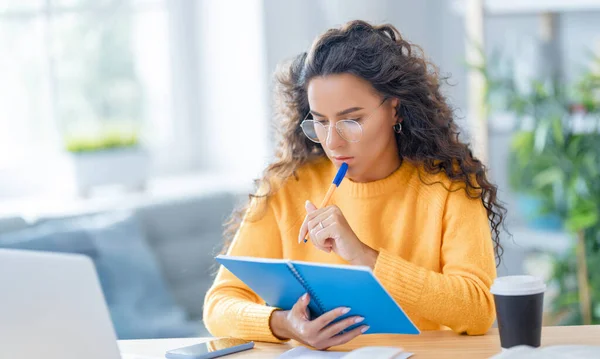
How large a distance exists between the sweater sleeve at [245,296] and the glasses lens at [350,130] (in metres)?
0.29

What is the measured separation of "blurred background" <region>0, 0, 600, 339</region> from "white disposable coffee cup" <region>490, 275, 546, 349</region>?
1.50 meters

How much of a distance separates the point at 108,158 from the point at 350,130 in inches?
76.1

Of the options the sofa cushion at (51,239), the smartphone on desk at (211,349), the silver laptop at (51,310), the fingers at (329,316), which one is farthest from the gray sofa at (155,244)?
the silver laptop at (51,310)

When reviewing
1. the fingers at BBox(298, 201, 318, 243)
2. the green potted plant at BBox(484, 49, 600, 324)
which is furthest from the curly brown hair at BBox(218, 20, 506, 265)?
the green potted plant at BBox(484, 49, 600, 324)

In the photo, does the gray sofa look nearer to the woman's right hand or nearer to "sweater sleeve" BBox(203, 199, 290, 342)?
"sweater sleeve" BBox(203, 199, 290, 342)

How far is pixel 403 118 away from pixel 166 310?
1.47 meters

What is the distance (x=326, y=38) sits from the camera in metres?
1.78

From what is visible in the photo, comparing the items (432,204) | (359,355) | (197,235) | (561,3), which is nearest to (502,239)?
(561,3)

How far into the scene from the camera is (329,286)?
140 cm

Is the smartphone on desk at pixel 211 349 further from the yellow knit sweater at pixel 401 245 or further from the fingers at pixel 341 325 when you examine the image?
the fingers at pixel 341 325

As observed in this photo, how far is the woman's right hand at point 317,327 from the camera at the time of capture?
4.77 feet

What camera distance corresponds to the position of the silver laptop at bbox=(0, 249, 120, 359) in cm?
121

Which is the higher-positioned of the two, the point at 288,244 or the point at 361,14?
the point at 361,14

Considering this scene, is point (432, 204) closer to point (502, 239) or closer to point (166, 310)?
point (166, 310)
